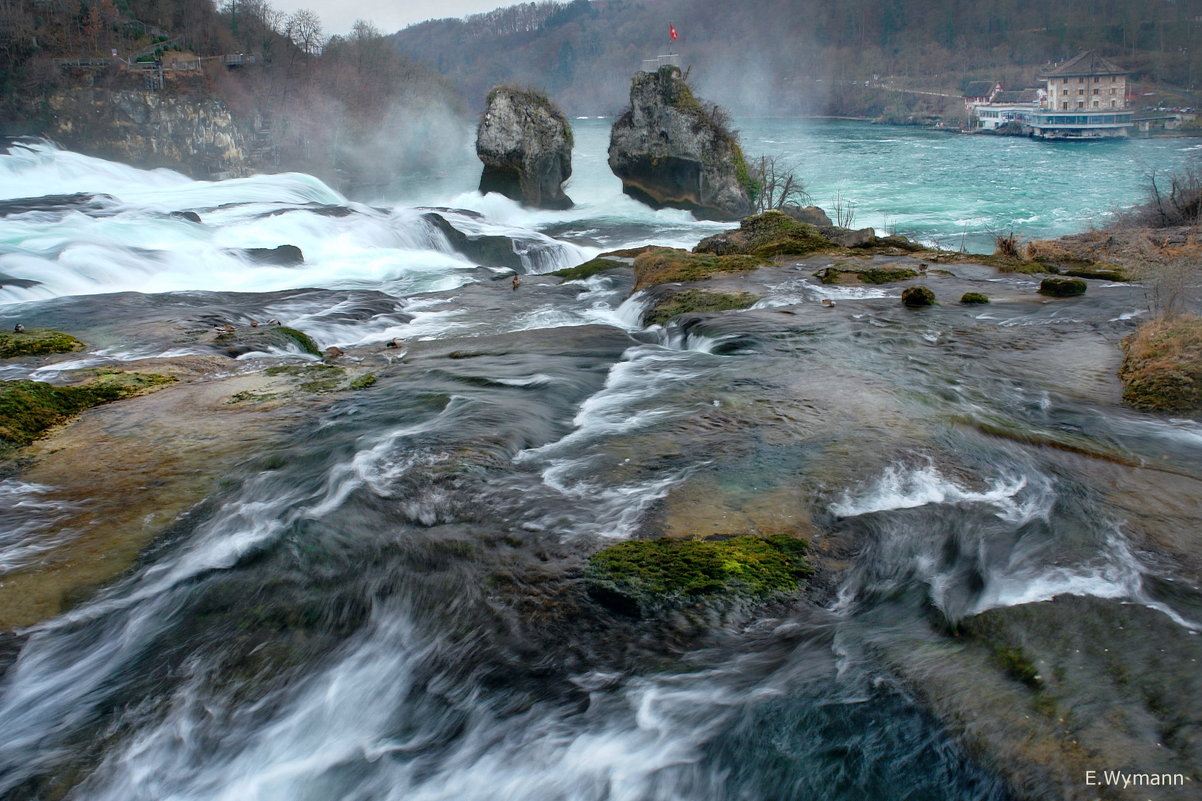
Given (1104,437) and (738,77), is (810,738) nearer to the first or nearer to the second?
(1104,437)

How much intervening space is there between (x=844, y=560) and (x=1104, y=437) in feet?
12.3

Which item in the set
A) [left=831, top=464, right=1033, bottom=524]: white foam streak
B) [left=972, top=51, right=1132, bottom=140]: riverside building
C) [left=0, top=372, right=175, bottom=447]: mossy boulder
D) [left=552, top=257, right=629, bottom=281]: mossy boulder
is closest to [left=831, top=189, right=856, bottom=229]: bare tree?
[left=552, top=257, right=629, bottom=281]: mossy boulder

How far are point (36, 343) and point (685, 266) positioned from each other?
11647 mm

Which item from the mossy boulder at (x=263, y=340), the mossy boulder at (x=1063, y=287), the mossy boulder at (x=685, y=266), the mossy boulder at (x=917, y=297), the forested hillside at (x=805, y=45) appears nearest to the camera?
the mossy boulder at (x=263, y=340)

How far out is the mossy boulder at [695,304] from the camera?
43.0ft

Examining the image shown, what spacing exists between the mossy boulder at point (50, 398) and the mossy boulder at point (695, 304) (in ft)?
24.9

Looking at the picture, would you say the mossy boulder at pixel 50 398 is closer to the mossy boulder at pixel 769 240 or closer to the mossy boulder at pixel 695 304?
the mossy boulder at pixel 695 304

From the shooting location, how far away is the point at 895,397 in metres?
8.59

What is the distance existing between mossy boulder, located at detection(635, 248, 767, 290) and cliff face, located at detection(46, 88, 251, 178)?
4223 cm

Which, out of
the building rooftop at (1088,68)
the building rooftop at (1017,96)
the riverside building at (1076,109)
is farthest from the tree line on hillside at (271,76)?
the building rooftop at (1017,96)

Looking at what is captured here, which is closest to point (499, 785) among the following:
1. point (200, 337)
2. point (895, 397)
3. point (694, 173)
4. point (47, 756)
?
point (47, 756)

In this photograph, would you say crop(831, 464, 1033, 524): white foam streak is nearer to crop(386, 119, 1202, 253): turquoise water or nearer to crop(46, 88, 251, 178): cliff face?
crop(386, 119, 1202, 253): turquoise water

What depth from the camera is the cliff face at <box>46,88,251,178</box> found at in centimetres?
4422

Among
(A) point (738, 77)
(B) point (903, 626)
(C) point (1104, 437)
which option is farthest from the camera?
(A) point (738, 77)
